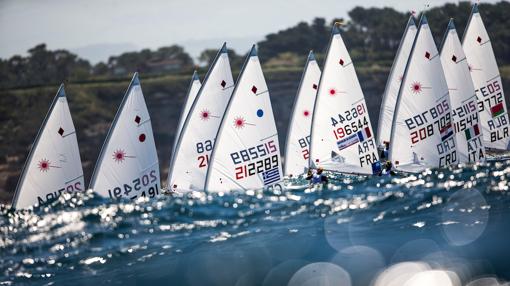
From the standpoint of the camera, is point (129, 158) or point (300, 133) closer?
point (129, 158)

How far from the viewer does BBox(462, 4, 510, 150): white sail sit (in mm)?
60250

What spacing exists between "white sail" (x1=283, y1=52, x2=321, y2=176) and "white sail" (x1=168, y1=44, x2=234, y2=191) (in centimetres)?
625

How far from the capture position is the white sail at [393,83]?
5235 centimetres

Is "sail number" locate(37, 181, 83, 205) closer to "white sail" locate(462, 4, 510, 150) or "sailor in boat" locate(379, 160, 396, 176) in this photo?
"sailor in boat" locate(379, 160, 396, 176)

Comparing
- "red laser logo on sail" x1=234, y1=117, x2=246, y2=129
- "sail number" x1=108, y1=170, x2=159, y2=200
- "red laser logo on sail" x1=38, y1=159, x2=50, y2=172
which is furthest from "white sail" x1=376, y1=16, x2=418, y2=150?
"red laser logo on sail" x1=38, y1=159, x2=50, y2=172

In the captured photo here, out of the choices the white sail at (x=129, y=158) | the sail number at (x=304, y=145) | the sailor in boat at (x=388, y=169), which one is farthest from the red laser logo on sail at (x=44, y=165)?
the sailor in boat at (x=388, y=169)

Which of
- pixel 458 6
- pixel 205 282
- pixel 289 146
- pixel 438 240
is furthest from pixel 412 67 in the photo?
pixel 458 6

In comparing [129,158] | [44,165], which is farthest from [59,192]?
[129,158]

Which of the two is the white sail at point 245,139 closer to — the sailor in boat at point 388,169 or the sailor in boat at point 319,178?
the sailor in boat at point 319,178

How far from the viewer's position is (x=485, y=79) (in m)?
60.3

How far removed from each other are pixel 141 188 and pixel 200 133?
210 inches

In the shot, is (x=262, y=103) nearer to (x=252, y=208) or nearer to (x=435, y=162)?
(x=252, y=208)

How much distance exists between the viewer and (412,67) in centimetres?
4931

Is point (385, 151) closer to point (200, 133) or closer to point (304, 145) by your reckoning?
point (304, 145)
